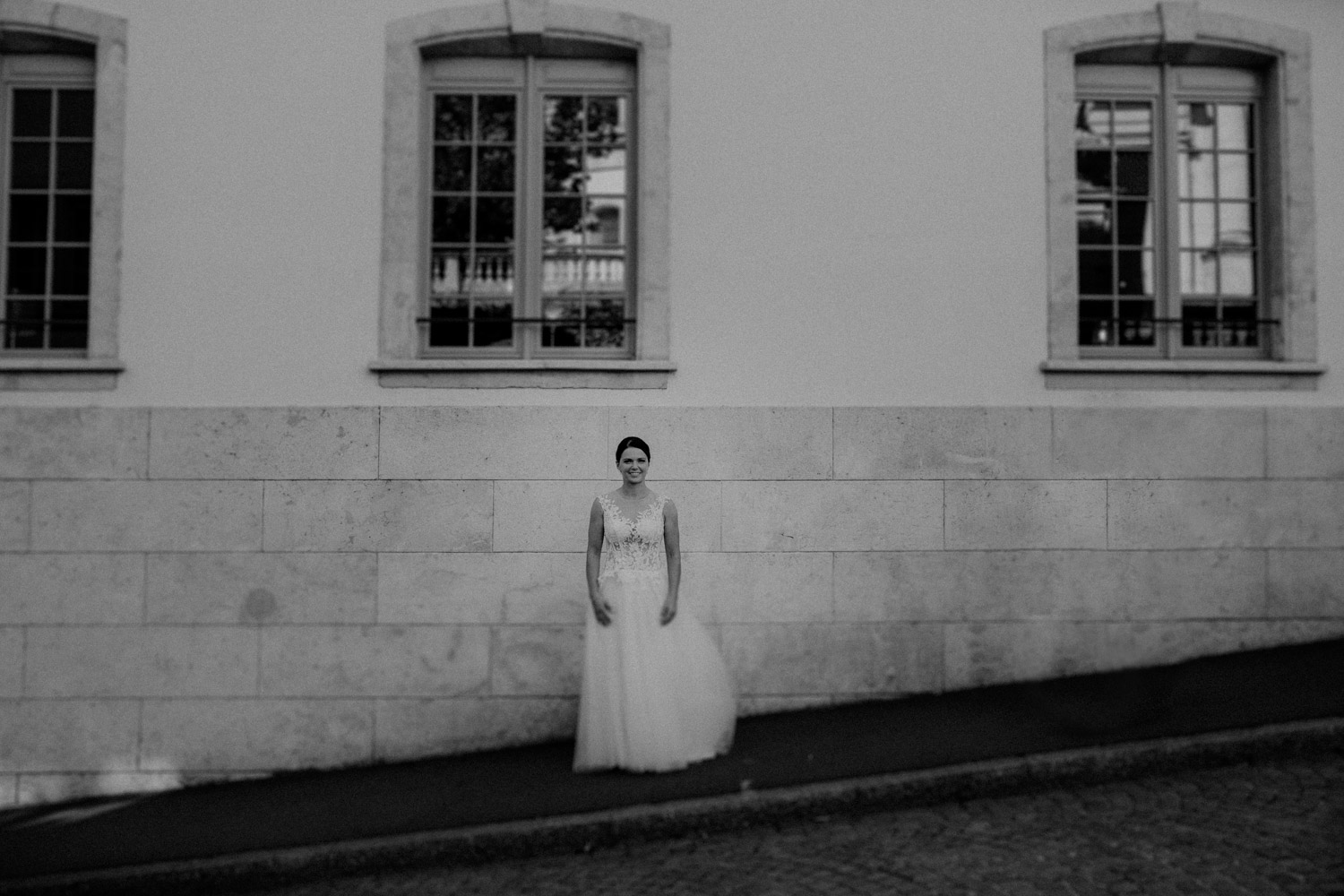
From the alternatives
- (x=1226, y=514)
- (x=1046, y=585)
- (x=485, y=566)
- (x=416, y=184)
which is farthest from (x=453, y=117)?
(x=1226, y=514)

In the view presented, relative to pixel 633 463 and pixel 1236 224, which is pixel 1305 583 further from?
pixel 633 463

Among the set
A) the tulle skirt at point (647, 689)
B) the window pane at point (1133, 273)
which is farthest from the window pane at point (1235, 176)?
the tulle skirt at point (647, 689)

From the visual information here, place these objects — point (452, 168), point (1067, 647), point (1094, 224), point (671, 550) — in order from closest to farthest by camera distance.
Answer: point (671, 550)
point (1067, 647)
point (452, 168)
point (1094, 224)

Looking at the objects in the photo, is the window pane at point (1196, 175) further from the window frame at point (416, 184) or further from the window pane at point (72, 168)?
the window pane at point (72, 168)

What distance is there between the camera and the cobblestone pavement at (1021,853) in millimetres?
4246

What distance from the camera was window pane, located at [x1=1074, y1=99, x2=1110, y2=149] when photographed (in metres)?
7.12

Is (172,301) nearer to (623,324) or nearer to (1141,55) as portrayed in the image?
(623,324)

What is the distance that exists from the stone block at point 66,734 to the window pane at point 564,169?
438 cm

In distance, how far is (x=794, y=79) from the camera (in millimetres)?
6742

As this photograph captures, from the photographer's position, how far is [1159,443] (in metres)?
6.78

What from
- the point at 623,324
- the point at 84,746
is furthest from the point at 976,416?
the point at 84,746

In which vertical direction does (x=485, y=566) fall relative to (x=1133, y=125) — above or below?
below

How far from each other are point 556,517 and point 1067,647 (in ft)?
11.4

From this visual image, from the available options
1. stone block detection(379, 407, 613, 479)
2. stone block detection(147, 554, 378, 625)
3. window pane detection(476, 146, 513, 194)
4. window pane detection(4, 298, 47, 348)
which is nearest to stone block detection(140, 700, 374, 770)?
stone block detection(147, 554, 378, 625)
